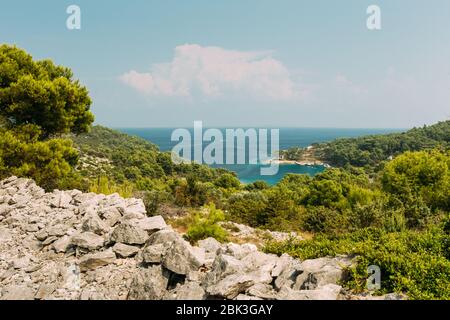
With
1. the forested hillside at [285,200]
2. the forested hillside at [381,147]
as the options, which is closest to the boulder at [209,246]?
the forested hillside at [285,200]

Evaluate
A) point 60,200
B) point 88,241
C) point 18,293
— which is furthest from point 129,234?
point 60,200

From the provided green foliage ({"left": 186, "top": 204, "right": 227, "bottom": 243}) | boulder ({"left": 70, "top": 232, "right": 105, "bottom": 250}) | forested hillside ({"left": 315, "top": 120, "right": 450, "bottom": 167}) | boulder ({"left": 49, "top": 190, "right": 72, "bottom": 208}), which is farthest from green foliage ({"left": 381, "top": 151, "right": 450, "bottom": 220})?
forested hillside ({"left": 315, "top": 120, "right": 450, "bottom": 167})

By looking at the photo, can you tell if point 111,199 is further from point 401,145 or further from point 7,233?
point 401,145

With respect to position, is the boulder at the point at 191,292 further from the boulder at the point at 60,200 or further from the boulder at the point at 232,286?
the boulder at the point at 60,200

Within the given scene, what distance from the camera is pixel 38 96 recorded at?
41.1ft

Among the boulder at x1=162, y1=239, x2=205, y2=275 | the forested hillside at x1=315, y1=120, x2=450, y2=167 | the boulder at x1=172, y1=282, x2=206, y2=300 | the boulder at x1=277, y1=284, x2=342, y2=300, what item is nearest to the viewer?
the boulder at x1=277, y1=284, x2=342, y2=300

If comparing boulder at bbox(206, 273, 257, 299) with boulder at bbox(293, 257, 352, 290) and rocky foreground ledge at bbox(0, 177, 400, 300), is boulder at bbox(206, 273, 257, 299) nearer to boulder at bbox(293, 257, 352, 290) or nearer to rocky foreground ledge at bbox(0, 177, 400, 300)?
rocky foreground ledge at bbox(0, 177, 400, 300)

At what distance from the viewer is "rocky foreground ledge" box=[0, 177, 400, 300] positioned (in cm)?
426

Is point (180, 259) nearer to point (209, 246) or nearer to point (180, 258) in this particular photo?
point (180, 258)

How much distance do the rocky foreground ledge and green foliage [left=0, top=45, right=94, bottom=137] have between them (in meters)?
6.80

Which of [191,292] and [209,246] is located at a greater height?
[191,292]

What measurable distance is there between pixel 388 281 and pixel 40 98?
1306 centimetres

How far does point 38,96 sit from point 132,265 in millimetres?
10041
